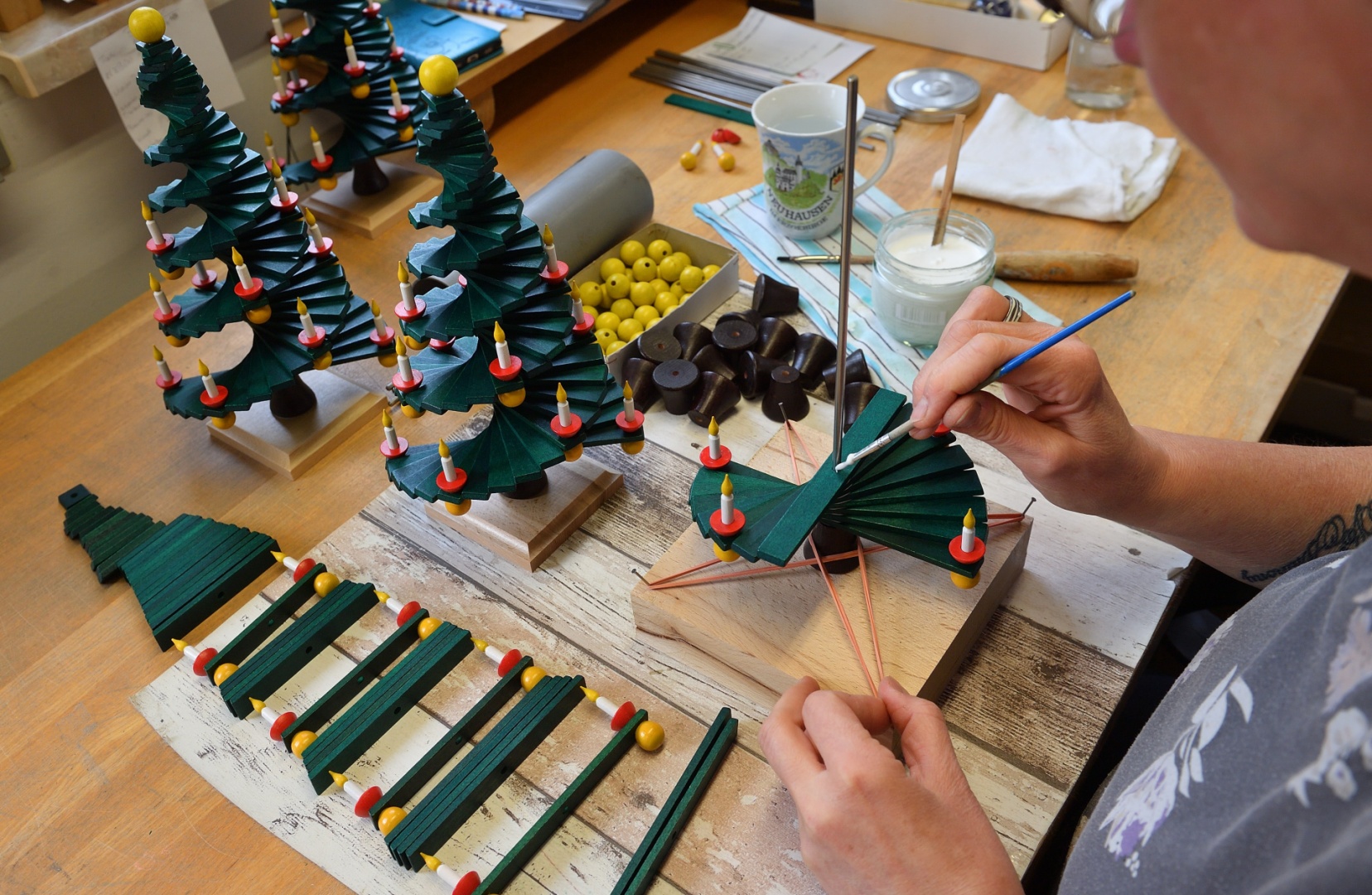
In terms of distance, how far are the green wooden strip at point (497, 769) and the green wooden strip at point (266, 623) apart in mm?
279

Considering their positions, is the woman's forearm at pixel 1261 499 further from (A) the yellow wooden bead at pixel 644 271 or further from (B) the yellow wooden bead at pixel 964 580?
(A) the yellow wooden bead at pixel 644 271

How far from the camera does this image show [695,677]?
941 mm

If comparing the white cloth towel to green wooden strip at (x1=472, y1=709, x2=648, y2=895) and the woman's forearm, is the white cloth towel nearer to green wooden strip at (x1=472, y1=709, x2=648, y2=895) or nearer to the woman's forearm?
the woman's forearm

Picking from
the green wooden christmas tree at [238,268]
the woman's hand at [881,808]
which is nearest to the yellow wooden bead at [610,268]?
the green wooden christmas tree at [238,268]

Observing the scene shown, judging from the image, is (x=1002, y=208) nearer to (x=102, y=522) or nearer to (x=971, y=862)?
(x=971, y=862)

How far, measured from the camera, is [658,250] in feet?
4.54

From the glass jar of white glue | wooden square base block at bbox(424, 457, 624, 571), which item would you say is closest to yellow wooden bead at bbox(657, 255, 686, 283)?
the glass jar of white glue

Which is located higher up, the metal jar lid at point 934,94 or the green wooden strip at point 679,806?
the metal jar lid at point 934,94

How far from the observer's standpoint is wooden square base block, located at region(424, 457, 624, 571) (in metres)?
1.04

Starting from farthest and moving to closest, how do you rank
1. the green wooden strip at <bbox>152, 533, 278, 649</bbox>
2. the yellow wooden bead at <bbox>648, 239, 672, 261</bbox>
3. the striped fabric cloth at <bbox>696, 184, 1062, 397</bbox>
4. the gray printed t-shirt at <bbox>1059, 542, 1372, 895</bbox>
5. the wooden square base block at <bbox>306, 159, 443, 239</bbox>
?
1. the wooden square base block at <bbox>306, 159, 443, 239</bbox>
2. the yellow wooden bead at <bbox>648, 239, 672, 261</bbox>
3. the striped fabric cloth at <bbox>696, 184, 1062, 397</bbox>
4. the green wooden strip at <bbox>152, 533, 278, 649</bbox>
5. the gray printed t-shirt at <bbox>1059, 542, 1372, 895</bbox>

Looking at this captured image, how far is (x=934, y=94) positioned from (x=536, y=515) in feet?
A: 3.59

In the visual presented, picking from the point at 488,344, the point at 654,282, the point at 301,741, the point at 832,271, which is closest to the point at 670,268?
the point at 654,282

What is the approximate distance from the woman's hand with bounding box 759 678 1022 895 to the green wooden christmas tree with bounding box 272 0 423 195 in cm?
111

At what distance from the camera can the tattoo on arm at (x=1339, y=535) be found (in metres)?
0.91
